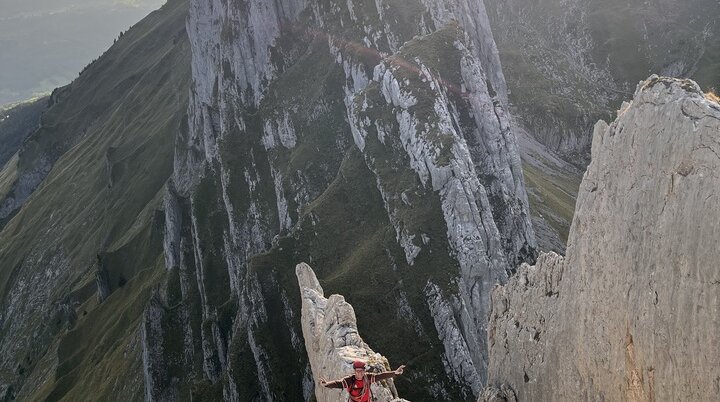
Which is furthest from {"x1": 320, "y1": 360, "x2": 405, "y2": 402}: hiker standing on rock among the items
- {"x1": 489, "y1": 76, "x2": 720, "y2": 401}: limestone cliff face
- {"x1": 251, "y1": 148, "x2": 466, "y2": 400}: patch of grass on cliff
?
{"x1": 251, "y1": 148, "x2": 466, "y2": 400}: patch of grass on cliff

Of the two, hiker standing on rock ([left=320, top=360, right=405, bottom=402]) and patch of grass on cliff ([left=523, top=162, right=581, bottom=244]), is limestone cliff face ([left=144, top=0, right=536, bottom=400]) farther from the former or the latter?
hiker standing on rock ([left=320, top=360, right=405, bottom=402])

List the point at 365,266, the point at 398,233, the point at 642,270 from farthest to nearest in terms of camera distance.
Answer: the point at 365,266 → the point at 398,233 → the point at 642,270

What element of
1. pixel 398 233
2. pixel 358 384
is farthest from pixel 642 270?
pixel 398 233

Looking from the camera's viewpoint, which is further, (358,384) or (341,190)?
(341,190)

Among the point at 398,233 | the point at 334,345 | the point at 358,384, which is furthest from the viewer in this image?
the point at 398,233

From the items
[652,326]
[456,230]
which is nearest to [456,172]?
[456,230]

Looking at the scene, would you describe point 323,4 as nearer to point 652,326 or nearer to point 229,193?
point 229,193

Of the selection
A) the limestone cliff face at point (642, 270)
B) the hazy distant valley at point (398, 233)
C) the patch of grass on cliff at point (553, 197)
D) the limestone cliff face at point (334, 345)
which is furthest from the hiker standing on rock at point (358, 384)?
the patch of grass on cliff at point (553, 197)

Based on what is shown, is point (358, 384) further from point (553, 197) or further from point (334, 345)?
point (553, 197)
